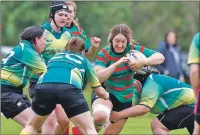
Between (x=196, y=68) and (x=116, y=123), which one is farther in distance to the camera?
(x=116, y=123)

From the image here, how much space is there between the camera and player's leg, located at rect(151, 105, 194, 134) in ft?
33.5

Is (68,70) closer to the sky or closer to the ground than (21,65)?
closer to the sky

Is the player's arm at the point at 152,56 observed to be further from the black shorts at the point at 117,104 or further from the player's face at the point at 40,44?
the player's face at the point at 40,44

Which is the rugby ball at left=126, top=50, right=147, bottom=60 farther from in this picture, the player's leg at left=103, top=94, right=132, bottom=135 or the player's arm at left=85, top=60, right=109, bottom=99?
the player's arm at left=85, top=60, right=109, bottom=99

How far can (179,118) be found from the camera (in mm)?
10219

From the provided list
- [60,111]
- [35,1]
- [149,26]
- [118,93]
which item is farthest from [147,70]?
[149,26]

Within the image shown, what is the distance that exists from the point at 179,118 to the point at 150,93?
0.52 m

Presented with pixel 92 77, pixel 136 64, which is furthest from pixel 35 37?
pixel 136 64

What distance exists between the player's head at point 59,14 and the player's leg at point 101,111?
145 centimetres

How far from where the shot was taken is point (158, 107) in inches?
Result: 409

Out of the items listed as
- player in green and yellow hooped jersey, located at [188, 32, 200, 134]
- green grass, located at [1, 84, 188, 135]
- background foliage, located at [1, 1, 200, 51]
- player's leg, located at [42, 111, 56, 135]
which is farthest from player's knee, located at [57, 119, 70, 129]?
background foliage, located at [1, 1, 200, 51]

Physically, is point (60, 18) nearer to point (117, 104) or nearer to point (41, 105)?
point (117, 104)

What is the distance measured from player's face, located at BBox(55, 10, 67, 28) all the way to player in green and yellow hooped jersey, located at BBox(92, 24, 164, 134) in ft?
3.52

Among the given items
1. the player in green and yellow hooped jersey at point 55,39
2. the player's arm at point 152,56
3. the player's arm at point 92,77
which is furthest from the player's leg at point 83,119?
the player's arm at point 152,56
